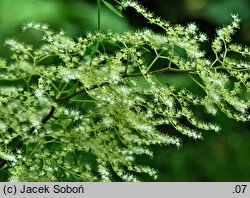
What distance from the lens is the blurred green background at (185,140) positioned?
2.98m

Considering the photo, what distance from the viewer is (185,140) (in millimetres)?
3504

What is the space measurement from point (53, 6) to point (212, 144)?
1153mm

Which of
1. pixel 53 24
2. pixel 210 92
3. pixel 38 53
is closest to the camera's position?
pixel 210 92

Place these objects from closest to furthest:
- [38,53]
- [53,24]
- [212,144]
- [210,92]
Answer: [210,92] → [38,53] → [53,24] → [212,144]

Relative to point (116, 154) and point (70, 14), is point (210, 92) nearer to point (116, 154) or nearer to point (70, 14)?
point (116, 154)

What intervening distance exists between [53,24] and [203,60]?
1958 millimetres

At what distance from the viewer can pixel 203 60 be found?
1079mm

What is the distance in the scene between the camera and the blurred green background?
2.98 metres

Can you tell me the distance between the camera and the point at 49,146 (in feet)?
4.13

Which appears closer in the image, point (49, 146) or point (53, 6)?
point (49, 146)

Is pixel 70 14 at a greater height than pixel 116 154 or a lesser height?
greater

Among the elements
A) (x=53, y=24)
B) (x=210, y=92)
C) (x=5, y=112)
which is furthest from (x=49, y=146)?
(x=53, y=24)
